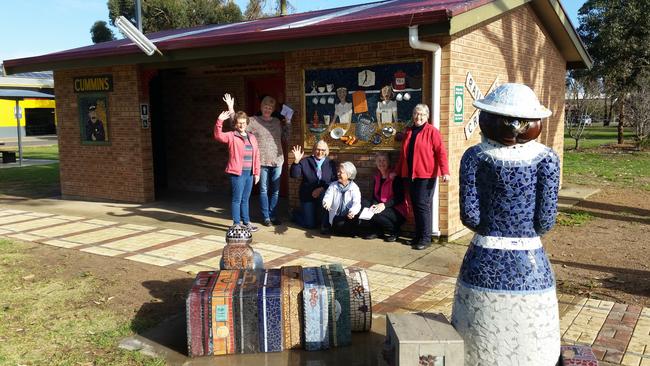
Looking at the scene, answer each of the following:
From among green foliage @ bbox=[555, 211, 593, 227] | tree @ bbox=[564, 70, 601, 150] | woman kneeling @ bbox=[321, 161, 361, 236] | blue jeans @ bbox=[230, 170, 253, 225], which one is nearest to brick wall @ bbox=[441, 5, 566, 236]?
woman kneeling @ bbox=[321, 161, 361, 236]

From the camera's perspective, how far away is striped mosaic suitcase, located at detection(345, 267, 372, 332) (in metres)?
4.29

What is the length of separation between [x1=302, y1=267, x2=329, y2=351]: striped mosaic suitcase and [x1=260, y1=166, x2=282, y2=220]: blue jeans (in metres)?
4.18

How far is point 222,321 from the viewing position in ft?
13.1

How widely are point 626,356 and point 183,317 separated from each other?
3.35m

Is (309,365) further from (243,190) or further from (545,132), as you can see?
(545,132)

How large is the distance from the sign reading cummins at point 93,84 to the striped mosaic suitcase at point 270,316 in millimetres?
7899

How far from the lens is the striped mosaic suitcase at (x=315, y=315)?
13.2 feet

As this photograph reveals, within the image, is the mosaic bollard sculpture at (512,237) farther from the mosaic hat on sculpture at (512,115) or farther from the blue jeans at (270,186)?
the blue jeans at (270,186)

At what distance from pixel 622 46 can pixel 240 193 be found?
23.2 meters

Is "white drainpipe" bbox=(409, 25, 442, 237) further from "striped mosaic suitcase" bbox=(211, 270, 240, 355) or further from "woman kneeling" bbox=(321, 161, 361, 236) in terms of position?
"striped mosaic suitcase" bbox=(211, 270, 240, 355)

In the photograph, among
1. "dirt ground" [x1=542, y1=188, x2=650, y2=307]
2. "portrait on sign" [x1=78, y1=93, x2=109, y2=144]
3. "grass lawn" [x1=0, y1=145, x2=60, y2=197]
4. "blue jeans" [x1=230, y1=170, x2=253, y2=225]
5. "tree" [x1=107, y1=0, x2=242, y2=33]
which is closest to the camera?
"dirt ground" [x1=542, y1=188, x2=650, y2=307]

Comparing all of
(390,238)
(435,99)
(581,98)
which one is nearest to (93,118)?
(390,238)

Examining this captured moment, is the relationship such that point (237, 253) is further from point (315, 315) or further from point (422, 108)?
point (422, 108)

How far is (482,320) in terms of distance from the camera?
9.84 ft
